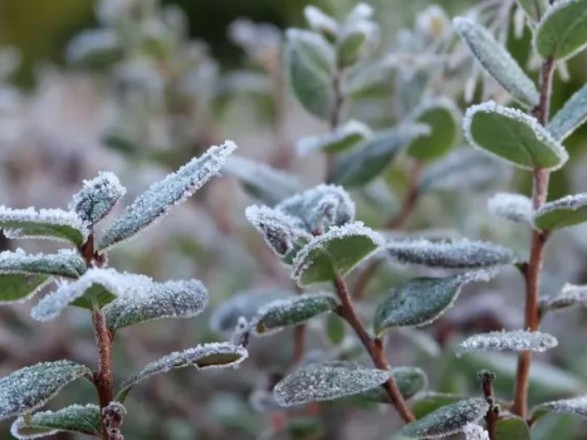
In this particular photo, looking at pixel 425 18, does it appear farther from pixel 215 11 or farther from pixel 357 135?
pixel 215 11

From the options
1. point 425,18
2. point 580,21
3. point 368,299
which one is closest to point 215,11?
point 368,299

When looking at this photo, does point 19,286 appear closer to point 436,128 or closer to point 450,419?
point 450,419

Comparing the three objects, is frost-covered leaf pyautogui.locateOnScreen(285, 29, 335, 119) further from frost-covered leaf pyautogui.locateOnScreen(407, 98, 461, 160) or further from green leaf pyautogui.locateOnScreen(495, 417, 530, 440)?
green leaf pyautogui.locateOnScreen(495, 417, 530, 440)

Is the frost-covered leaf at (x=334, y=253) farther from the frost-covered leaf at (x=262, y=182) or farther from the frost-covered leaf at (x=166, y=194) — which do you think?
the frost-covered leaf at (x=262, y=182)

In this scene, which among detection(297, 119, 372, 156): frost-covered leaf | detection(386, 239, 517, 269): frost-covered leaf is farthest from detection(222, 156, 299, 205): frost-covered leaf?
detection(386, 239, 517, 269): frost-covered leaf

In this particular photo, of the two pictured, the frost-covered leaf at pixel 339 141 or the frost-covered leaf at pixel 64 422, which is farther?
the frost-covered leaf at pixel 339 141

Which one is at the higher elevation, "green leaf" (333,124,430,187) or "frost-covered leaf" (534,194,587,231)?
"green leaf" (333,124,430,187)

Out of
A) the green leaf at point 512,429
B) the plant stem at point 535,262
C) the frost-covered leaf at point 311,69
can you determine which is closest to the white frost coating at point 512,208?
the plant stem at point 535,262
